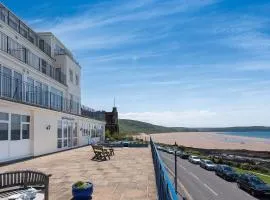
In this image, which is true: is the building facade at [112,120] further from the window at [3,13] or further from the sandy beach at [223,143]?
the window at [3,13]

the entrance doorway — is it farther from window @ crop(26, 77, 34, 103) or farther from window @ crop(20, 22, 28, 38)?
window @ crop(20, 22, 28, 38)

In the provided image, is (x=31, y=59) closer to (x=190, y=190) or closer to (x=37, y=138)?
(x=37, y=138)

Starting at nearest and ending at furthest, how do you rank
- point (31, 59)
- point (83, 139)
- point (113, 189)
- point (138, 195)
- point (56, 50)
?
point (138, 195), point (113, 189), point (31, 59), point (56, 50), point (83, 139)

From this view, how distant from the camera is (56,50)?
124ft

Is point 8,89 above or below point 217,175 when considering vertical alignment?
above

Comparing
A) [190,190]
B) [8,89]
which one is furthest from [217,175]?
[8,89]

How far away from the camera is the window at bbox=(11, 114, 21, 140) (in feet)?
68.9

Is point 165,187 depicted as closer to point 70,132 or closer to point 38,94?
point 38,94

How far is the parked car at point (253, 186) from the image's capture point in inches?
1109

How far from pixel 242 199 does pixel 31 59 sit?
19958 millimetres

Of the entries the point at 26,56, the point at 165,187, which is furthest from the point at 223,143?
the point at 165,187

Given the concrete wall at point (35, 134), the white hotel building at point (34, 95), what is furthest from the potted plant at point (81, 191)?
the concrete wall at point (35, 134)

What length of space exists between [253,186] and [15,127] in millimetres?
19214

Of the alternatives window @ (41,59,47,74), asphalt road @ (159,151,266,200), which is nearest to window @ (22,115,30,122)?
window @ (41,59,47,74)
